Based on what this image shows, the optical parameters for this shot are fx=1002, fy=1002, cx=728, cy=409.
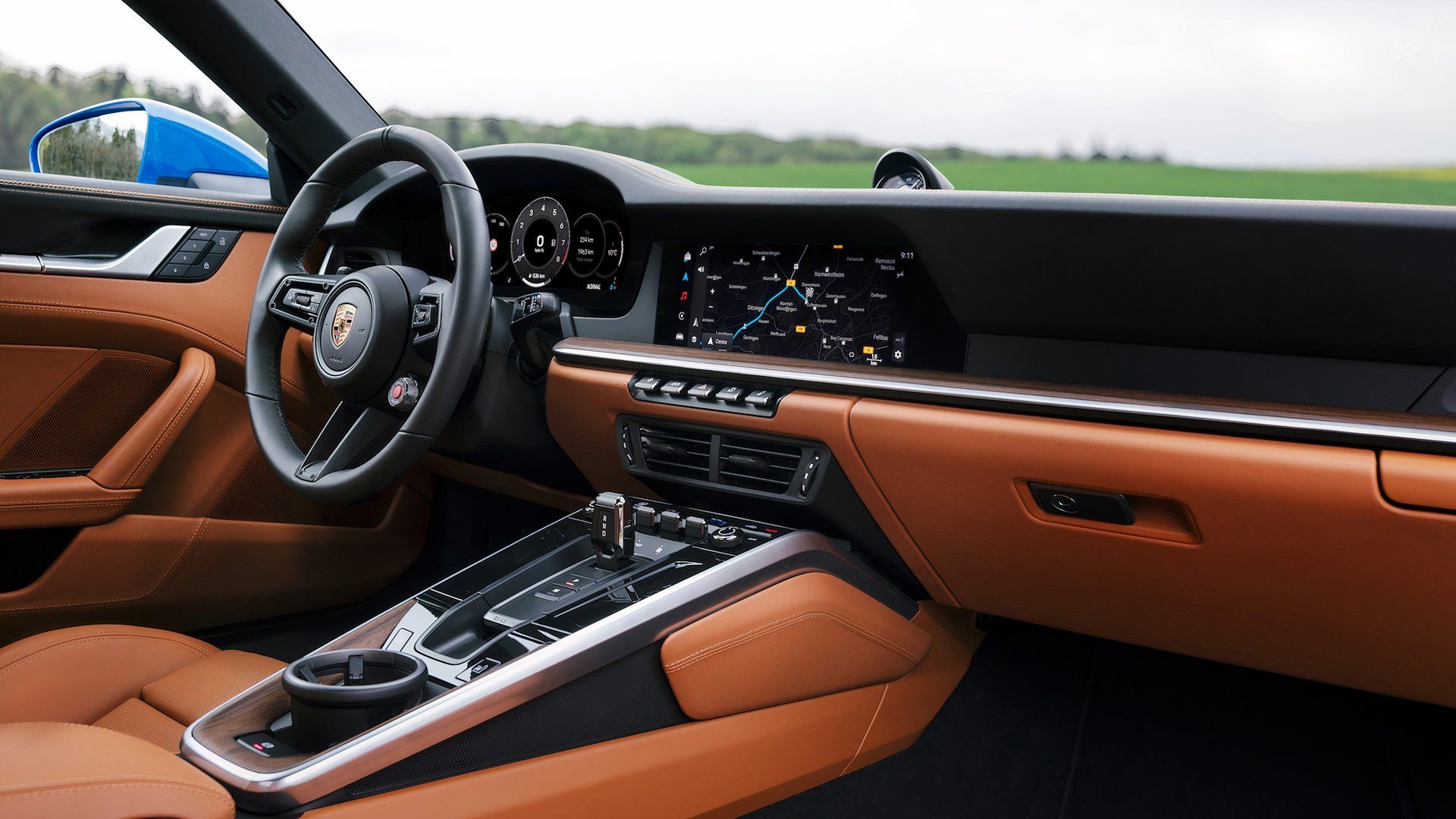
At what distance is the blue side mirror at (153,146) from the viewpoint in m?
2.21

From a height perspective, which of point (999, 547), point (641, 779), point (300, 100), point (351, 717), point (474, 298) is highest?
point (300, 100)

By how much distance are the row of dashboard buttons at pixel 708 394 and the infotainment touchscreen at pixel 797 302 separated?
0.53ft

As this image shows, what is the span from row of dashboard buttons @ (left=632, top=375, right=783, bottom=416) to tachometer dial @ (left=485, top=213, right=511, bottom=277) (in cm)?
57

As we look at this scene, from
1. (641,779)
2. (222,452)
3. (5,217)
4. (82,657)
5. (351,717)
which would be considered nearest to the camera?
(351,717)

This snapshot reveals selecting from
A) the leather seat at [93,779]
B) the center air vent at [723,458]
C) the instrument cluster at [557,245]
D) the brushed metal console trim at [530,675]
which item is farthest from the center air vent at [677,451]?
the leather seat at [93,779]

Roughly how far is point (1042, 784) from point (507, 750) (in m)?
1.03

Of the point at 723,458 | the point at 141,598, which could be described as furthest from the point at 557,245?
the point at 141,598

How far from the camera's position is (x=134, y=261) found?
2014 millimetres

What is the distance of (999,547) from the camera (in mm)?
1493

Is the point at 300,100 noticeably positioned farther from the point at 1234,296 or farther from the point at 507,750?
the point at 1234,296

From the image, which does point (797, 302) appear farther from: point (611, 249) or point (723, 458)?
point (611, 249)

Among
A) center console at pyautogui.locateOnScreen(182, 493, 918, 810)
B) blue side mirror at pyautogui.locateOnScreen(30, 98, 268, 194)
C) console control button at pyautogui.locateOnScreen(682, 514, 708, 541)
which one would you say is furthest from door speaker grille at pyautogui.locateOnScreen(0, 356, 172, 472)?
console control button at pyautogui.locateOnScreen(682, 514, 708, 541)

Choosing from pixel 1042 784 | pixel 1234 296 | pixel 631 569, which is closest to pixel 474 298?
pixel 631 569

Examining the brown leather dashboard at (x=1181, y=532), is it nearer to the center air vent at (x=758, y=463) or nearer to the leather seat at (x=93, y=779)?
the center air vent at (x=758, y=463)
